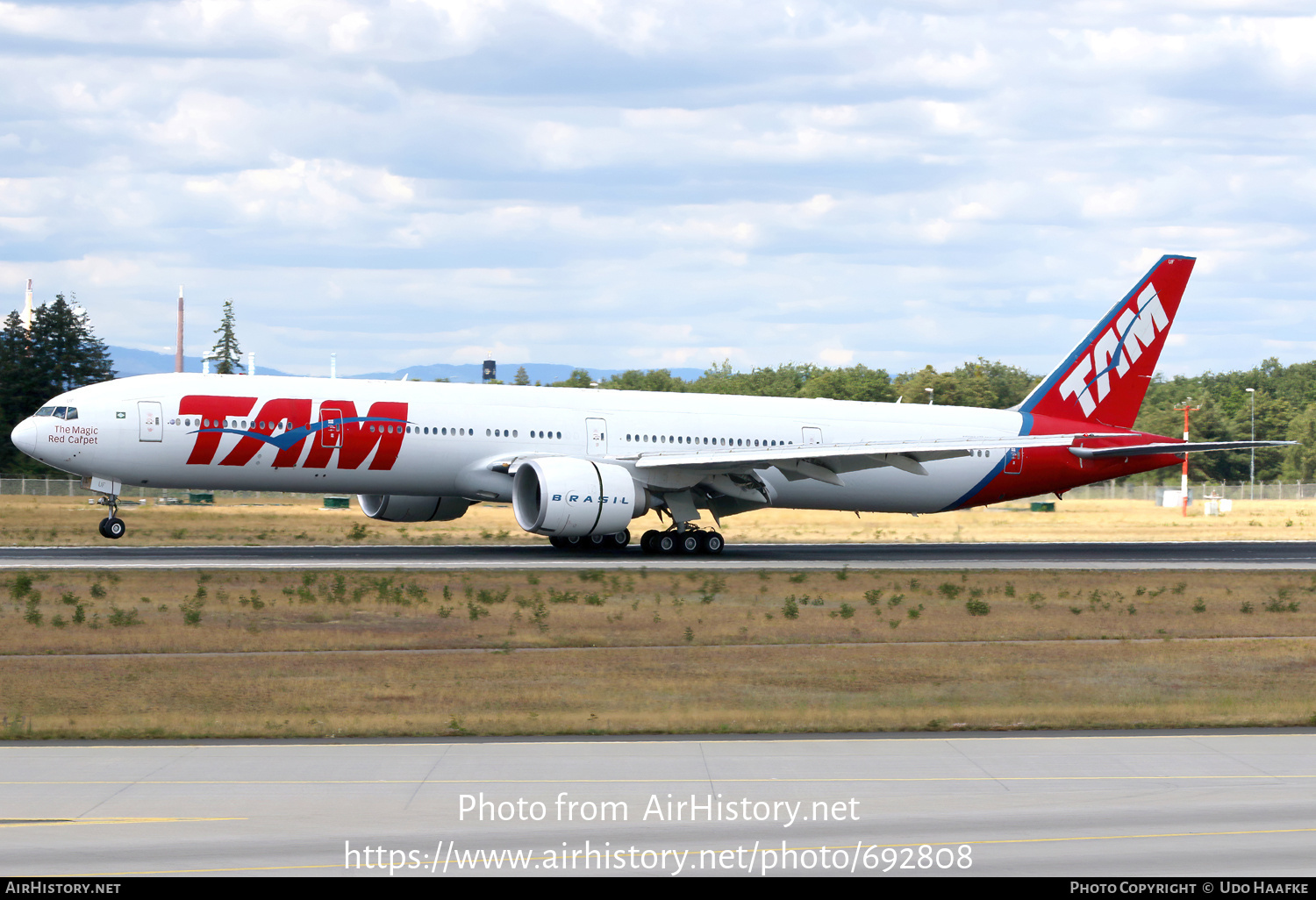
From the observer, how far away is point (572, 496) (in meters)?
32.8

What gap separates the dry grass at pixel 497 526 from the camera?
4050 cm

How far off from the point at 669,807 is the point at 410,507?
1123 inches

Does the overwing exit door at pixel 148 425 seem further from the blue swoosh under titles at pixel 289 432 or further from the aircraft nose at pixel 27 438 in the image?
the aircraft nose at pixel 27 438

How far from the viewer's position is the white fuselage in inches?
1272

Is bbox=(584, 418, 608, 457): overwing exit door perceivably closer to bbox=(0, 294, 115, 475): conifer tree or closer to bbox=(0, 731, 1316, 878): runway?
bbox=(0, 731, 1316, 878): runway

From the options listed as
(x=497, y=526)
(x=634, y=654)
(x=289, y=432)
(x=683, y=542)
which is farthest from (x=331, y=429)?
(x=497, y=526)

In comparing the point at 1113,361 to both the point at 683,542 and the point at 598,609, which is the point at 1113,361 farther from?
the point at 598,609

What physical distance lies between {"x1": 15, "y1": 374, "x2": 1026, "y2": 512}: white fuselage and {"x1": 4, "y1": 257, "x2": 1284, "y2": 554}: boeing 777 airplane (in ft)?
0.16

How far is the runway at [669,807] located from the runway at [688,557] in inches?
731

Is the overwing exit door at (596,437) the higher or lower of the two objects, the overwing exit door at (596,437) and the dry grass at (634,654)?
the higher

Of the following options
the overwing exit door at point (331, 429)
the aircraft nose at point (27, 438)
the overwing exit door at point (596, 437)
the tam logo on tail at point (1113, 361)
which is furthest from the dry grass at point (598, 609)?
the tam logo on tail at point (1113, 361)

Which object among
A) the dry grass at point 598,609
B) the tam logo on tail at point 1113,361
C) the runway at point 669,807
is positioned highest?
the tam logo on tail at point 1113,361

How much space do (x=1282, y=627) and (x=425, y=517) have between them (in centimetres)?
2260

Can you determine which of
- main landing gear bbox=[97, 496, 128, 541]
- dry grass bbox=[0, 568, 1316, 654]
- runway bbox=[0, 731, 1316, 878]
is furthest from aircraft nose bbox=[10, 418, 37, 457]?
runway bbox=[0, 731, 1316, 878]
